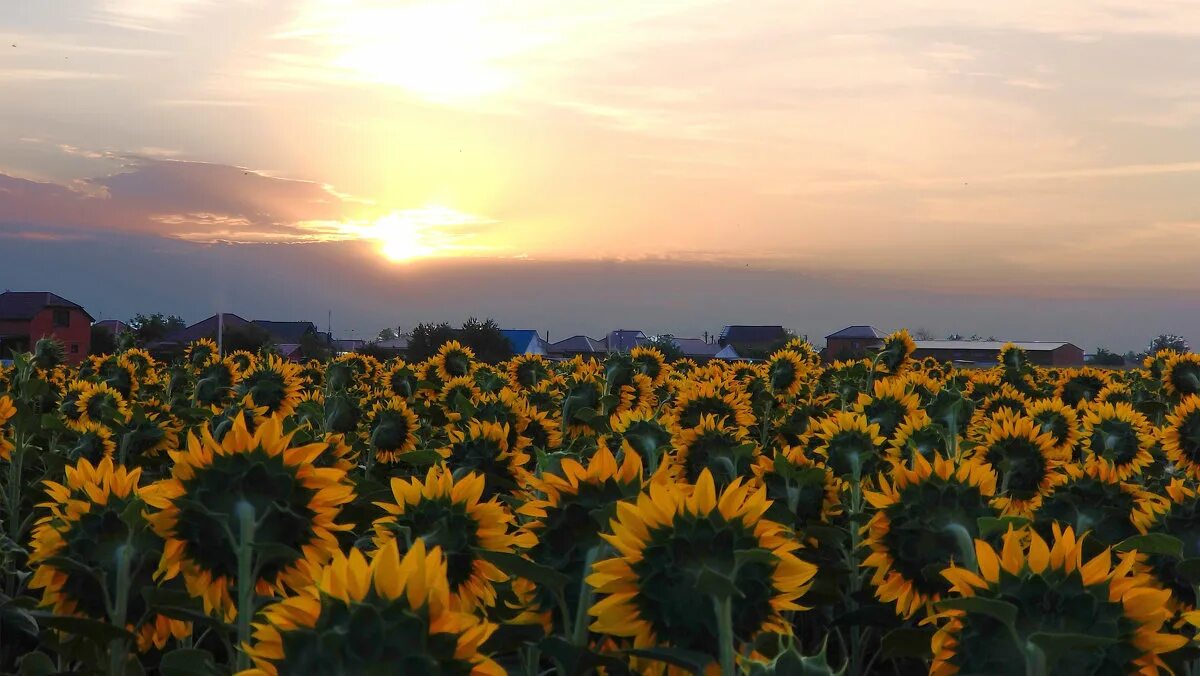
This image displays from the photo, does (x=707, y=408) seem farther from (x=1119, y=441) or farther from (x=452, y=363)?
(x=452, y=363)

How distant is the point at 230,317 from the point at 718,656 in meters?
95.7

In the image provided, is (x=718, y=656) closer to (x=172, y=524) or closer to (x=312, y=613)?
(x=312, y=613)

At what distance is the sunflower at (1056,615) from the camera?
216 centimetres

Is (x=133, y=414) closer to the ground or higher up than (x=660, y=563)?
closer to the ground

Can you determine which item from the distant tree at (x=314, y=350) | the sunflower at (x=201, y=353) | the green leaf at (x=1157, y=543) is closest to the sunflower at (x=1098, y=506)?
the green leaf at (x=1157, y=543)

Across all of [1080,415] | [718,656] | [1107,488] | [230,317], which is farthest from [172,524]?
[230,317]

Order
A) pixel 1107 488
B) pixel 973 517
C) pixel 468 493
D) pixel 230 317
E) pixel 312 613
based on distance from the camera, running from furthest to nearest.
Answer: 1. pixel 230 317
2. pixel 1107 488
3. pixel 973 517
4. pixel 468 493
5. pixel 312 613

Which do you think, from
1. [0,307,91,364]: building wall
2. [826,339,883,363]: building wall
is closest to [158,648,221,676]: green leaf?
[826,339,883,363]: building wall

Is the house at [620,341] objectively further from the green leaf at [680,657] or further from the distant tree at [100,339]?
the distant tree at [100,339]

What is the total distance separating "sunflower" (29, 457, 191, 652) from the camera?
9.51 ft

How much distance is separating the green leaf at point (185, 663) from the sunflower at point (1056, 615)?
1.68 m

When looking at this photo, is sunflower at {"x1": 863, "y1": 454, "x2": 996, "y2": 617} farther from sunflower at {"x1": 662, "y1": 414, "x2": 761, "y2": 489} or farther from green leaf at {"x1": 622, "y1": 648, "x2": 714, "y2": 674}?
sunflower at {"x1": 662, "y1": 414, "x2": 761, "y2": 489}

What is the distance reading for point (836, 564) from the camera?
4.46 meters

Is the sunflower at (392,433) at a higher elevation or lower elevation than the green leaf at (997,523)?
lower
